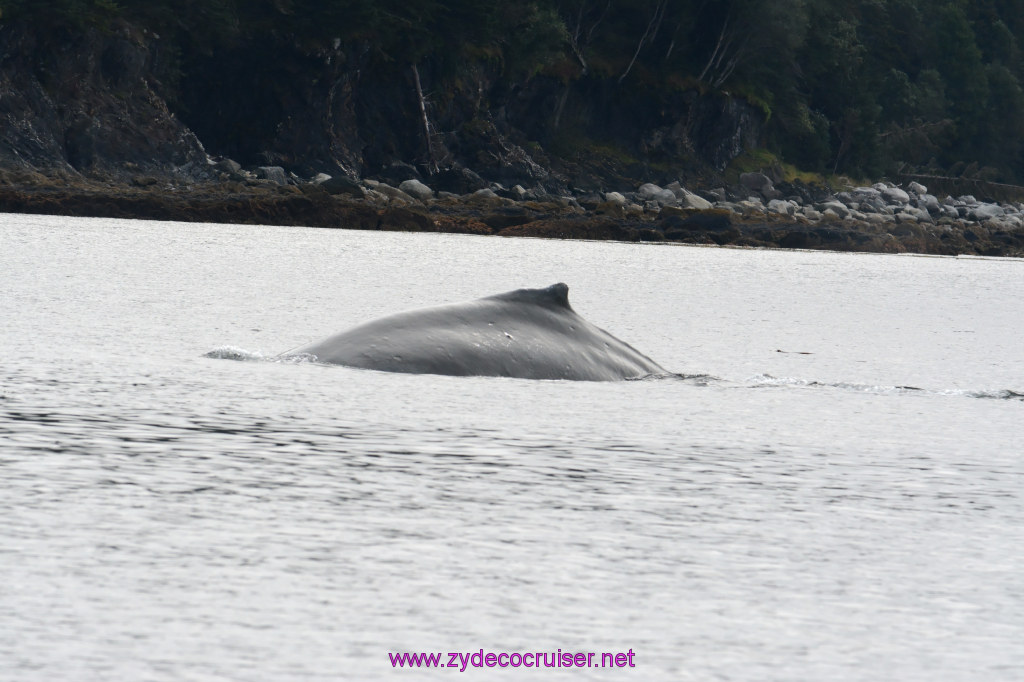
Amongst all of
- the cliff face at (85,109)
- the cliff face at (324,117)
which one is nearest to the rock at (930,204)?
the cliff face at (324,117)

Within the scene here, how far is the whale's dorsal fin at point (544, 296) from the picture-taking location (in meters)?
11.5

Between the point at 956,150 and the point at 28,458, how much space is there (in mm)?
120902

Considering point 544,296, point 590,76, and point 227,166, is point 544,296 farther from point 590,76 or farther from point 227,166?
point 590,76

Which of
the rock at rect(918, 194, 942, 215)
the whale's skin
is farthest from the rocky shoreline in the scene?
the whale's skin

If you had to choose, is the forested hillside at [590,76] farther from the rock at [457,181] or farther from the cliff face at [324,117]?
the rock at [457,181]

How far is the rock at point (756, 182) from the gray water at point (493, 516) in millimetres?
74749

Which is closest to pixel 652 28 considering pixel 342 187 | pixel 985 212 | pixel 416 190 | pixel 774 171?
pixel 774 171

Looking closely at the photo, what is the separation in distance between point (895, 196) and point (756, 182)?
37.2 ft

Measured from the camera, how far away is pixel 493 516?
5.93m

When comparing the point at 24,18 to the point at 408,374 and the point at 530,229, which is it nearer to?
the point at 530,229

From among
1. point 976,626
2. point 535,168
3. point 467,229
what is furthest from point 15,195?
point 976,626

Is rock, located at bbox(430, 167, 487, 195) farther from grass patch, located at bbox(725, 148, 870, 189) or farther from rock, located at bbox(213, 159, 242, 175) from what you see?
grass patch, located at bbox(725, 148, 870, 189)

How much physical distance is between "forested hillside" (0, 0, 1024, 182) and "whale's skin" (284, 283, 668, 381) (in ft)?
152

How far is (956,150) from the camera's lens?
12094cm
